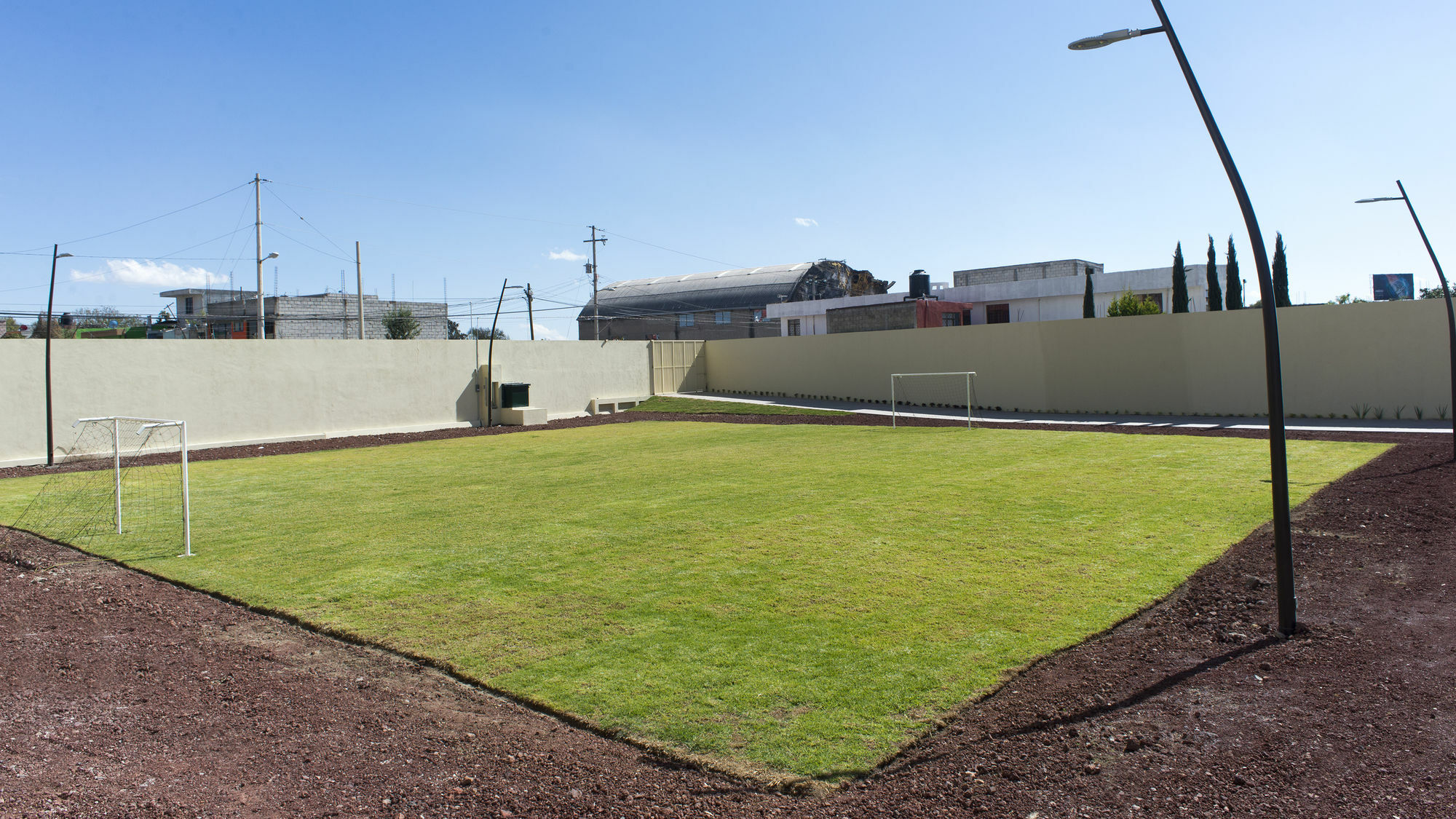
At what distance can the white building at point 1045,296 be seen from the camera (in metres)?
39.0

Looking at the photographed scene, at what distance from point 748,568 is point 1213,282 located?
3517 centimetres

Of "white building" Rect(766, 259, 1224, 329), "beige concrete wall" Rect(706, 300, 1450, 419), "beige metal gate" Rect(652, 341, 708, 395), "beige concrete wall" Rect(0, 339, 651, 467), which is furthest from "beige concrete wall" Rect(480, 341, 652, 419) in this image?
"white building" Rect(766, 259, 1224, 329)

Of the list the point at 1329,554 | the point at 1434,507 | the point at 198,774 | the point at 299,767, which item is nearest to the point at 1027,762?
the point at 299,767

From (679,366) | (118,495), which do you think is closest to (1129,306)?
(679,366)

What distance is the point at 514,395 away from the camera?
92.1ft

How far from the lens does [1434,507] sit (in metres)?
9.35

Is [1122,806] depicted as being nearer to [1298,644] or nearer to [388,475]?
[1298,644]

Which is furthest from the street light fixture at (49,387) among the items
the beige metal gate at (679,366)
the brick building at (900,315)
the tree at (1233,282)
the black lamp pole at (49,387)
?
the tree at (1233,282)

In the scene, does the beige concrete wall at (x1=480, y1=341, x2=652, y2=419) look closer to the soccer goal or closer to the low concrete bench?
the low concrete bench

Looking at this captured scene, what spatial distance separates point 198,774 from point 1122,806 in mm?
4195

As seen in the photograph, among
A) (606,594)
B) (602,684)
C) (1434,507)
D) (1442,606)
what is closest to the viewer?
(602,684)

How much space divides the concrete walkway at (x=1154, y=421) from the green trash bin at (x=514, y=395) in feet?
24.6

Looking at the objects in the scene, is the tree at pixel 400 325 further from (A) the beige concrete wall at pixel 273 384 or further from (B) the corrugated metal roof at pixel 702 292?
(A) the beige concrete wall at pixel 273 384

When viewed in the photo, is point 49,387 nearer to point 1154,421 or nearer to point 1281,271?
point 1154,421
